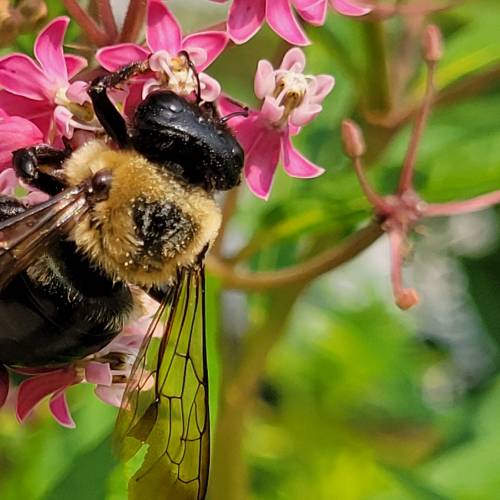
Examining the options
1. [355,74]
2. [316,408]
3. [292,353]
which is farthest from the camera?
[292,353]

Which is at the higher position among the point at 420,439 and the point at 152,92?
the point at 152,92

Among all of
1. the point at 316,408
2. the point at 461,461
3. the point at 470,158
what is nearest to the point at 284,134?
the point at 470,158

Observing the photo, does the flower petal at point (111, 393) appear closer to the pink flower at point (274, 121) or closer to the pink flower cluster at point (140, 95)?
the pink flower cluster at point (140, 95)

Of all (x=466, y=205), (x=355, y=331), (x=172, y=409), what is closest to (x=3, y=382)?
(x=172, y=409)

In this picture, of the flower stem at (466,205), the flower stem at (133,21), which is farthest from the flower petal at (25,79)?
the flower stem at (466,205)

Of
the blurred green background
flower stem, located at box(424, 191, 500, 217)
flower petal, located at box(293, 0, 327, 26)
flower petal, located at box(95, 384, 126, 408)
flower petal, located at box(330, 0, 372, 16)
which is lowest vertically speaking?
the blurred green background

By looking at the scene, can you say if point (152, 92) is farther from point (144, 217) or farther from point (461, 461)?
point (461, 461)

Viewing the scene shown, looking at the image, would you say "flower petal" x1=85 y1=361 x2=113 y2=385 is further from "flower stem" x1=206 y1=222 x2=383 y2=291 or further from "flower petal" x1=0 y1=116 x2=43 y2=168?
"flower stem" x1=206 y1=222 x2=383 y2=291

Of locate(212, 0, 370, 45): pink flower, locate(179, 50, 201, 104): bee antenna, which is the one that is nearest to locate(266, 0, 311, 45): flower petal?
locate(212, 0, 370, 45): pink flower
